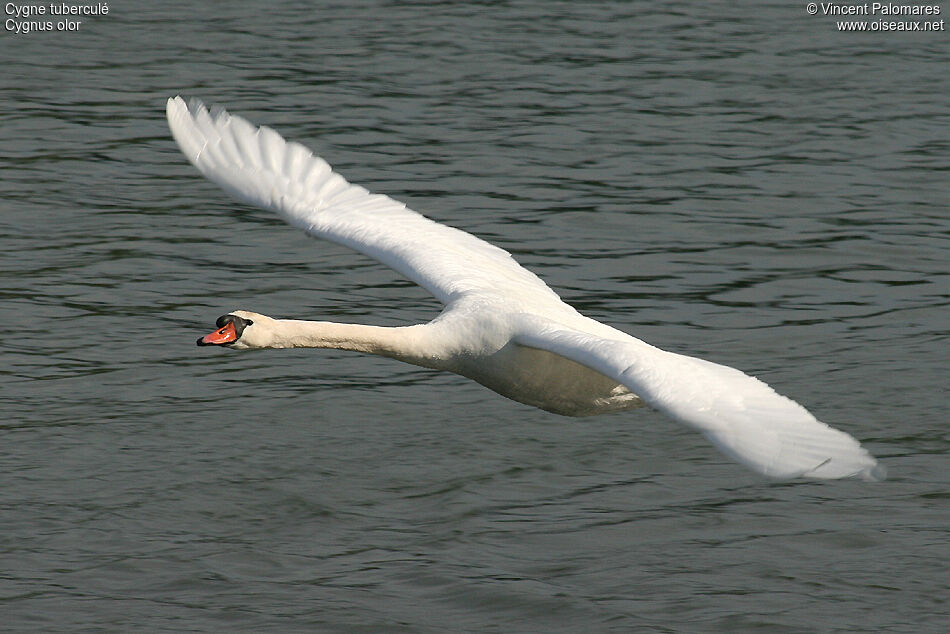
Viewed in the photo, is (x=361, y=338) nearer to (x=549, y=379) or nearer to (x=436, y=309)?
(x=549, y=379)

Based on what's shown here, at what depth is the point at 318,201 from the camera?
41.7 feet

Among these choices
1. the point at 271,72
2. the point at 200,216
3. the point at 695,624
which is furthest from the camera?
the point at 271,72

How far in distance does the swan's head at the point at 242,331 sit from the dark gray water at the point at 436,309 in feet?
4.66

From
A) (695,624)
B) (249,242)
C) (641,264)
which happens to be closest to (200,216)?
(249,242)

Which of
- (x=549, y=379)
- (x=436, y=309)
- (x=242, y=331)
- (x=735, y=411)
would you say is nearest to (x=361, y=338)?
(x=242, y=331)

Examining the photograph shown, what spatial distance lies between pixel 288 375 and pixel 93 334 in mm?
1874

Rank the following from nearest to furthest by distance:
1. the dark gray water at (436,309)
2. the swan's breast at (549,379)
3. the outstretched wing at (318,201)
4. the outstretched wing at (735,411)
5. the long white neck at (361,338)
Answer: the outstretched wing at (735,411) < the swan's breast at (549,379) < the long white neck at (361,338) < the dark gray water at (436,309) < the outstretched wing at (318,201)

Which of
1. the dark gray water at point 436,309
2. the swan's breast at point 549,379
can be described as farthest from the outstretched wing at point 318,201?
the dark gray water at point 436,309

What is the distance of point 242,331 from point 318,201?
83.4 inches

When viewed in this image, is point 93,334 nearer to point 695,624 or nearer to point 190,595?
point 190,595

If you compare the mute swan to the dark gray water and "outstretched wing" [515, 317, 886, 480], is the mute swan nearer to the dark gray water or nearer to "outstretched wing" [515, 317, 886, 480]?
"outstretched wing" [515, 317, 886, 480]

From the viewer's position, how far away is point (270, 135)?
1284 cm

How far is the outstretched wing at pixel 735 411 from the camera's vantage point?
26.0 ft

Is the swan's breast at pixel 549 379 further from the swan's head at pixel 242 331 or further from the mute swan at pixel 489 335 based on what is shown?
the swan's head at pixel 242 331
